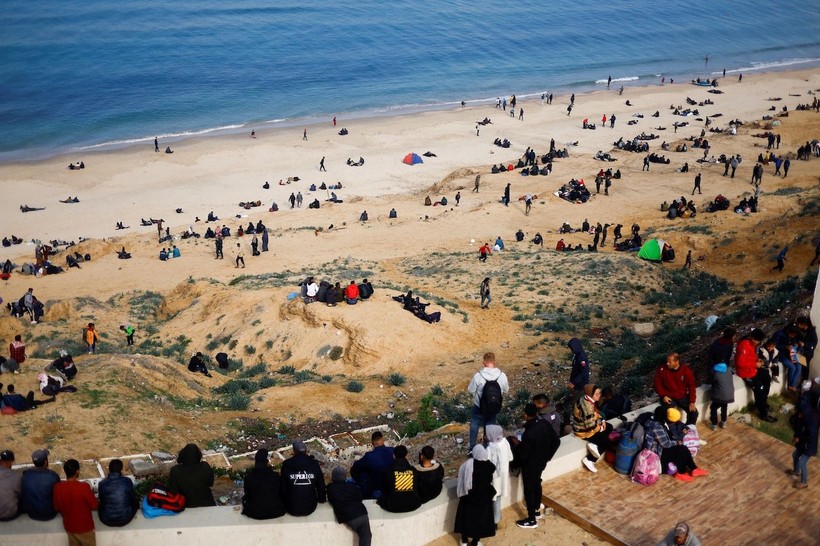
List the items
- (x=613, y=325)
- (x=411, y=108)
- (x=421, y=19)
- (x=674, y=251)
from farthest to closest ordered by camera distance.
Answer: (x=421, y=19) → (x=411, y=108) → (x=674, y=251) → (x=613, y=325)

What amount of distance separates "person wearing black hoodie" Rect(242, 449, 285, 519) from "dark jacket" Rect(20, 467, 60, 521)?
6.89 feet

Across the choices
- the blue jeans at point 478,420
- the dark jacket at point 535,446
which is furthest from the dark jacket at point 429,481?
the blue jeans at point 478,420

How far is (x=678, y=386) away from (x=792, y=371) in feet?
9.18

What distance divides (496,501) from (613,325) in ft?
47.2

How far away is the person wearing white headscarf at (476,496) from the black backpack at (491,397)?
60.7 inches

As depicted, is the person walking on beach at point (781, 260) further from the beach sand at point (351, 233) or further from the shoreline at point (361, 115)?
the shoreline at point (361, 115)

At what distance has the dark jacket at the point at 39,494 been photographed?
30.0ft

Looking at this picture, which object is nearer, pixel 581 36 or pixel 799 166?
pixel 799 166

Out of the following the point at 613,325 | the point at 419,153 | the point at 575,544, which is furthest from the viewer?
the point at 419,153

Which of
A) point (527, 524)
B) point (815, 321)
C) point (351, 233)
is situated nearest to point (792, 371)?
point (815, 321)

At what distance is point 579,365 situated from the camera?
13.0 meters

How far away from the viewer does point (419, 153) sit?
56531 mm

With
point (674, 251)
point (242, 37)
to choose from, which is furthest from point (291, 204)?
point (242, 37)

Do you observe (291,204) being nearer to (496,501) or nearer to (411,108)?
(411,108)
